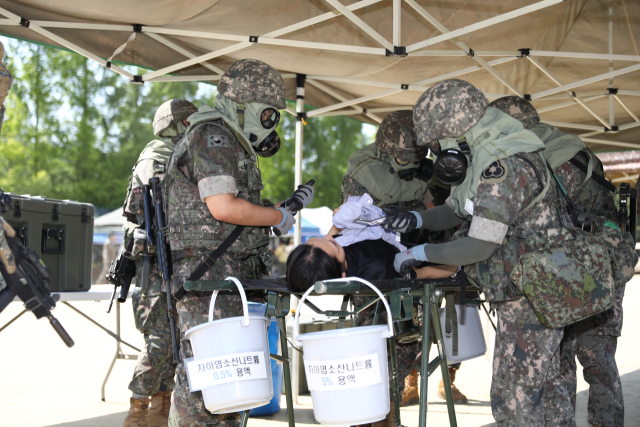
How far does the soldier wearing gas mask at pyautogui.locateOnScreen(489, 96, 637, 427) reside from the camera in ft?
11.5

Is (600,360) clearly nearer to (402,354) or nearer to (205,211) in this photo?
(402,354)

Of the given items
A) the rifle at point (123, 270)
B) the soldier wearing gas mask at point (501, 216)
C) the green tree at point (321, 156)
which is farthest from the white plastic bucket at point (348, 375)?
the green tree at point (321, 156)

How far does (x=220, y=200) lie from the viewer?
2.79m

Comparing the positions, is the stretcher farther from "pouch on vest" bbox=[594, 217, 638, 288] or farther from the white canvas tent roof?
the white canvas tent roof

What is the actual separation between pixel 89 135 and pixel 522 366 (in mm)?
24852

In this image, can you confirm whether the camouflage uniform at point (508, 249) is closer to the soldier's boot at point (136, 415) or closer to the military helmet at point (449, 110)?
the military helmet at point (449, 110)

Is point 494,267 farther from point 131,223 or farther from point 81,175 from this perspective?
point 81,175

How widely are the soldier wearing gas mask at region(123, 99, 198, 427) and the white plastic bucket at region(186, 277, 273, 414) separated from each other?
1.76m

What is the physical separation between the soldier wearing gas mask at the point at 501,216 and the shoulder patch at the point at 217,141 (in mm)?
959

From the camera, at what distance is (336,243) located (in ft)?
10.3

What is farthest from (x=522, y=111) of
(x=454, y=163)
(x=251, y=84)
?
(x=251, y=84)

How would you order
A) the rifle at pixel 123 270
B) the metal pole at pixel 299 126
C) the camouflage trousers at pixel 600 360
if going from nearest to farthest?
the camouflage trousers at pixel 600 360, the rifle at pixel 123 270, the metal pole at pixel 299 126

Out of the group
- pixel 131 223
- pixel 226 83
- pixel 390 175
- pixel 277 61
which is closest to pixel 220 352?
pixel 226 83

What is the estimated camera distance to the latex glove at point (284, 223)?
3129 mm
